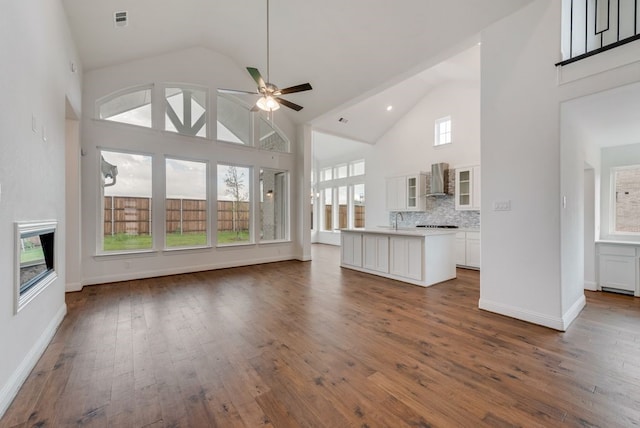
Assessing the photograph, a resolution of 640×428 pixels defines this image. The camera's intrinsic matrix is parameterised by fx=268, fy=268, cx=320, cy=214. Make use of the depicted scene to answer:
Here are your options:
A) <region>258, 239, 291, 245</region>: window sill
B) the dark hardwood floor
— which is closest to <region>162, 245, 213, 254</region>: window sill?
<region>258, 239, 291, 245</region>: window sill

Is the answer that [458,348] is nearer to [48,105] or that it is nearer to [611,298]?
[611,298]

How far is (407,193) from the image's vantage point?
23.7 feet

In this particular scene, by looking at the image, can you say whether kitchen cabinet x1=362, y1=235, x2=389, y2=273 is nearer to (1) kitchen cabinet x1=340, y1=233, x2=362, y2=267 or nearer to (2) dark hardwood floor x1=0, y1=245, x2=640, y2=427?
(1) kitchen cabinet x1=340, y1=233, x2=362, y2=267

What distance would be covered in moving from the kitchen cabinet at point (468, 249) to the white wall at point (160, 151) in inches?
148

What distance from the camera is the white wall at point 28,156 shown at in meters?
1.76

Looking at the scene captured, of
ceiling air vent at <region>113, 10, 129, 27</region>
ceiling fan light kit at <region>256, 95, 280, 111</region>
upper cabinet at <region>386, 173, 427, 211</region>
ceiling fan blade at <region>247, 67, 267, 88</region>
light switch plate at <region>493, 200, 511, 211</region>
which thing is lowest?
light switch plate at <region>493, 200, 511, 211</region>

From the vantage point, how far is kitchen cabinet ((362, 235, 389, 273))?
5.01m

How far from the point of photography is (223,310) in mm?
3371

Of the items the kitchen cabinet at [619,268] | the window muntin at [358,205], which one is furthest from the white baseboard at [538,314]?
the window muntin at [358,205]

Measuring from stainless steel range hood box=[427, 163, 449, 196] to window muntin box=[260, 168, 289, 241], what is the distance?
3.71m

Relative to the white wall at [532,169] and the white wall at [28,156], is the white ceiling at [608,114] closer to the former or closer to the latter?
the white wall at [532,169]

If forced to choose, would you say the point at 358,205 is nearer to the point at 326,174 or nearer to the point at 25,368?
the point at 326,174

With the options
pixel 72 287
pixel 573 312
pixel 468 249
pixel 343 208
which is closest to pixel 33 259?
pixel 72 287

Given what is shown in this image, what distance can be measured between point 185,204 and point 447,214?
20.0ft
